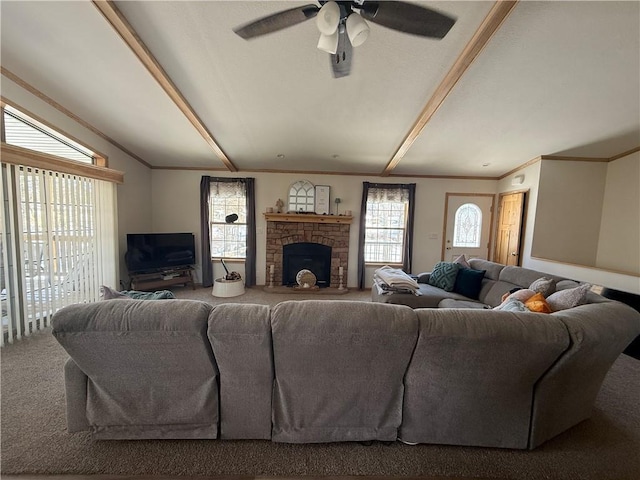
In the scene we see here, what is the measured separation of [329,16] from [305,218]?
374cm

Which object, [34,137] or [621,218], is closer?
[34,137]

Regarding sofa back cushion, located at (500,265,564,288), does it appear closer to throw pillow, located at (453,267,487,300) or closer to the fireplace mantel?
throw pillow, located at (453,267,487,300)

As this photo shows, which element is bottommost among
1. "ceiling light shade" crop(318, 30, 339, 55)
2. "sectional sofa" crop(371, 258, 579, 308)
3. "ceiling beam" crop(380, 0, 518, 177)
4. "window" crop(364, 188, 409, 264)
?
"sectional sofa" crop(371, 258, 579, 308)

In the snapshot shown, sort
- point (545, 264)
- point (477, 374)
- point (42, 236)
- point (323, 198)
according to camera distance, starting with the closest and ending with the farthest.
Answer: point (477, 374), point (42, 236), point (545, 264), point (323, 198)

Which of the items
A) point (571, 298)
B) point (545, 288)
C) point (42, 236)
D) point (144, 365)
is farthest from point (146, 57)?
point (545, 288)

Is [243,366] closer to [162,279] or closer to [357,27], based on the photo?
[357,27]

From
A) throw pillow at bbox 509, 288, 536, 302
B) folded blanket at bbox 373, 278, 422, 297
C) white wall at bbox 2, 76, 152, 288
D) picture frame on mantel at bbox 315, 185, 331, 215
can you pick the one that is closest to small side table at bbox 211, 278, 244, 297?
white wall at bbox 2, 76, 152, 288

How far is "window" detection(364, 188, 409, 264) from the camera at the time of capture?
5.24 metres

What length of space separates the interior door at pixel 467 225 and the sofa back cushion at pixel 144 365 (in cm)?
515

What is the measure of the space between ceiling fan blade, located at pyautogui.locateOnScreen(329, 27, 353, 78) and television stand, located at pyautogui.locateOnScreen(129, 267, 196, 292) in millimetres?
4376

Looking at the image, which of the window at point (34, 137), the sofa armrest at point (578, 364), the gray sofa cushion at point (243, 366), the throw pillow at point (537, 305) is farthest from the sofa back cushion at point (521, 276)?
the window at point (34, 137)

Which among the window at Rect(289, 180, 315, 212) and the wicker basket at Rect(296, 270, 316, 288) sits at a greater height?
the window at Rect(289, 180, 315, 212)

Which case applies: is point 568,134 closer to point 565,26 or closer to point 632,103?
point 632,103

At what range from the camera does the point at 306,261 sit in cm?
529
